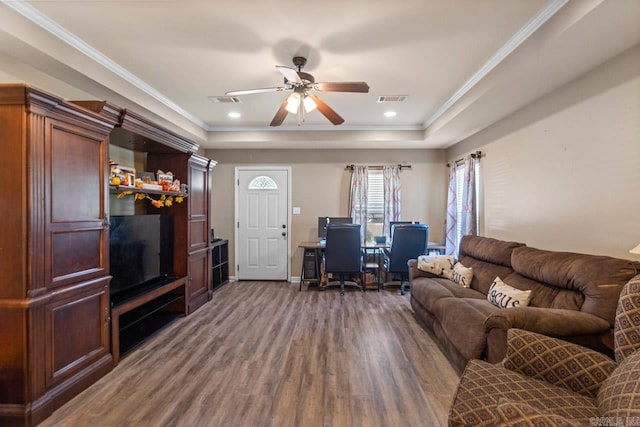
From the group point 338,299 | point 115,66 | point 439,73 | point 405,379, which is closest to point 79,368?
point 405,379

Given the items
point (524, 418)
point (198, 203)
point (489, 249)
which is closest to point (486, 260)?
point (489, 249)

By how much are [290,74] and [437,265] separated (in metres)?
2.78

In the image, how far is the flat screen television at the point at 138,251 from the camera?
2621 mm

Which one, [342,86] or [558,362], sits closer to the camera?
[558,362]

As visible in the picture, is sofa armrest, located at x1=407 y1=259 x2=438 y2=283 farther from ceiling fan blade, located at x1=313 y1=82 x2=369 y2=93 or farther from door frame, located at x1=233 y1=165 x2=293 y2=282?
door frame, located at x1=233 y1=165 x2=293 y2=282

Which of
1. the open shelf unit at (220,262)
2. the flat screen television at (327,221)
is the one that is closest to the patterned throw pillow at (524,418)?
the flat screen television at (327,221)

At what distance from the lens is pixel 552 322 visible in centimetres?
179

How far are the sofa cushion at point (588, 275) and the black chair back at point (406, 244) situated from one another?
74.5 inches

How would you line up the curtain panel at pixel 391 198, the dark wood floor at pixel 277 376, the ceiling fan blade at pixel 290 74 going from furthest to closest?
the curtain panel at pixel 391 198 → the ceiling fan blade at pixel 290 74 → the dark wood floor at pixel 277 376

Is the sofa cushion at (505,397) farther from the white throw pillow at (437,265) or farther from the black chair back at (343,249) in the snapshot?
the black chair back at (343,249)

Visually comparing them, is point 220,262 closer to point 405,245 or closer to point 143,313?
point 143,313

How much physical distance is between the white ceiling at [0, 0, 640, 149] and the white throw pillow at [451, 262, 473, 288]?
1.83 metres

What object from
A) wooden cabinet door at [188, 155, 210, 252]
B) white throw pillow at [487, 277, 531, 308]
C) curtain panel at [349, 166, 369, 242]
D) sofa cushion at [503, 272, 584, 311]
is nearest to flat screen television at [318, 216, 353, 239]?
curtain panel at [349, 166, 369, 242]

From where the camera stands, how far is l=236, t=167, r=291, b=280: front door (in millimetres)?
5422
